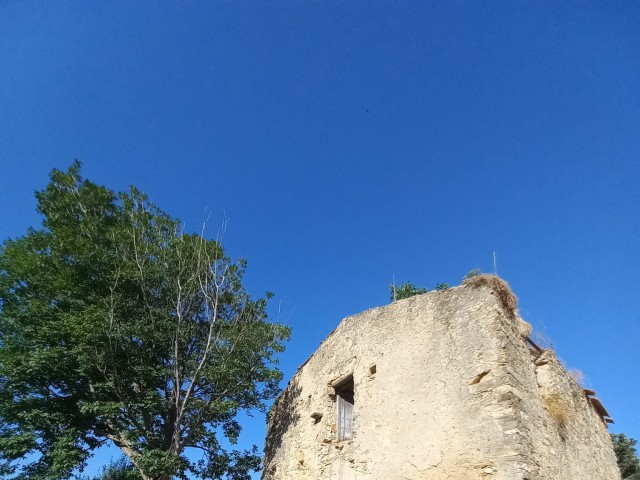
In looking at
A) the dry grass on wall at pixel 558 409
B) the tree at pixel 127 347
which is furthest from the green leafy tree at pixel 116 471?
the dry grass on wall at pixel 558 409

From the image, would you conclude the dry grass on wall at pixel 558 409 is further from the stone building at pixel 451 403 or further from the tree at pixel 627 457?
the tree at pixel 627 457

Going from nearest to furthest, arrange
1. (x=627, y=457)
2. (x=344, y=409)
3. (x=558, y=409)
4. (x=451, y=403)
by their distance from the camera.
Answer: (x=451, y=403)
(x=558, y=409)
(x=344, y=409)
(x=627, y=457)

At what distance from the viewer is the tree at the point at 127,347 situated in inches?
400

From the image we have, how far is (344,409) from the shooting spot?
31.9 feet

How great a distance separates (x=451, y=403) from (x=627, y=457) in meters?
16.2

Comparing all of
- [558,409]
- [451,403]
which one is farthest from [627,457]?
[451,403]

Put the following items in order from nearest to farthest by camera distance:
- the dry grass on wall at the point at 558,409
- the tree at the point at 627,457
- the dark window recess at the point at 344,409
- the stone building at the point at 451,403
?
the stone building at the point at 451,403
the dry grass on wall at the point at 558,409
the dark window recess at the point at 344,409
the tree at the point at 627,457

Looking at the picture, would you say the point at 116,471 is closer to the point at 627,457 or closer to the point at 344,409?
the point at 344,409

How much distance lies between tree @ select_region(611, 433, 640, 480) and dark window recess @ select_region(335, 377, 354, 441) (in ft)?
45.3

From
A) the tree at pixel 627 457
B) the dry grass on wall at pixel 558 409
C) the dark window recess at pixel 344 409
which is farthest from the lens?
the tree at pixel 627 457

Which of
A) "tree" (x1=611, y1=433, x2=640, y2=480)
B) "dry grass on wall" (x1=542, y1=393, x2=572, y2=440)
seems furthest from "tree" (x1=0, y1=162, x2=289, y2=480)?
"tree" (x1=611, y1=433, x2=640, y2=480)

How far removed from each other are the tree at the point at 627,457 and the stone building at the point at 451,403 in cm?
1024

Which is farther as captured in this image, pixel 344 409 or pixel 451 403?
pixel 344 409

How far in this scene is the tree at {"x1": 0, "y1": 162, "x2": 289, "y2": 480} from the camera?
400 inches
